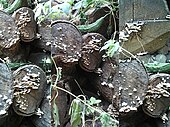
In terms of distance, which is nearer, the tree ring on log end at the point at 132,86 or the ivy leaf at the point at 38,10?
the tree ring on log end at the point at 132,86

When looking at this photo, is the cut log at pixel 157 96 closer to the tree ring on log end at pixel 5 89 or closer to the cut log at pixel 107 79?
the cut log at pixel 107 79

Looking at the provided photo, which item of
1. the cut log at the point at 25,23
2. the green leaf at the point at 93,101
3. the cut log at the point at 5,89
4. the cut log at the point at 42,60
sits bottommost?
the green leaf at the point at 93,101

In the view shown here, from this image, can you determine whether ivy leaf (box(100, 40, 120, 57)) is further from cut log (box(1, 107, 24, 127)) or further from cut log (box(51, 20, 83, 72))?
cut log (box(1, 107, 24, 127))

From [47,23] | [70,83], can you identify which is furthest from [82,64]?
[47,23]

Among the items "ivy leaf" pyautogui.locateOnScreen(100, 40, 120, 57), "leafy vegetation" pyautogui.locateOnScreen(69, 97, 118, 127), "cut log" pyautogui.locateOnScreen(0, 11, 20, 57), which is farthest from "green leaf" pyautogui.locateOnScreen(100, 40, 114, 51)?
"cut log" pyautogui.locateOnScreen(0, 11, 20, 57)

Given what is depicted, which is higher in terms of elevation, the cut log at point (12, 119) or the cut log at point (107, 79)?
the cut log at point (107, 79)

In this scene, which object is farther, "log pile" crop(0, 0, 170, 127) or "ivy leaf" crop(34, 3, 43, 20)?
"ivy leaf" crop(34, 3, 43, 20)

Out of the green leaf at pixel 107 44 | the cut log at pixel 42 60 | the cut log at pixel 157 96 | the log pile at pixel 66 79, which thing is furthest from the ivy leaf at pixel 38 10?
the cut log at pixel 157 96
